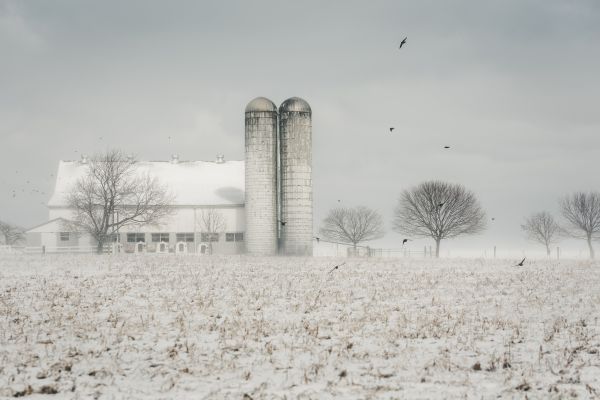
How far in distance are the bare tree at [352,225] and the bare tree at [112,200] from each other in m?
30.2

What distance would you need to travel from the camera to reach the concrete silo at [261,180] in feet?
160

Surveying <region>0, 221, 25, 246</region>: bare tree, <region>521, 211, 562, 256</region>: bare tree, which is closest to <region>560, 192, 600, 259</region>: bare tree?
<region>521, 211, 562, 256</region>: bare tree

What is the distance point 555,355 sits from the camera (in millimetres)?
10109

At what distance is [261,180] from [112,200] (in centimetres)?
1188

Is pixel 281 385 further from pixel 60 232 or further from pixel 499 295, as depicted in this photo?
pixel 60 232

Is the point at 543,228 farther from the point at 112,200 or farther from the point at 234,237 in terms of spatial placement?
the point at 112,200

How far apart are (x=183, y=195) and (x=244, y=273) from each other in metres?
34.7

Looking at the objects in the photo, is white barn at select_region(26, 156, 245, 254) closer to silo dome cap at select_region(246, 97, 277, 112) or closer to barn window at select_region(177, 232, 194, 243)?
barn window at select_region(177, 232, 194, 243)

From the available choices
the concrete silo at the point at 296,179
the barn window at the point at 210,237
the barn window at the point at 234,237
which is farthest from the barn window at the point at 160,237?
the concrete silo at the point at 296,179

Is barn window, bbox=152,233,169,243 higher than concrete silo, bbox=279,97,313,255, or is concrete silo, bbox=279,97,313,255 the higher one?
concrete silo, bbox=279,97,313,255

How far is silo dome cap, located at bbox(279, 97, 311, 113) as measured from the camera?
161ft

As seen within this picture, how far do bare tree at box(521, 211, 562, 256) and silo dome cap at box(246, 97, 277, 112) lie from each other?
42088 mm

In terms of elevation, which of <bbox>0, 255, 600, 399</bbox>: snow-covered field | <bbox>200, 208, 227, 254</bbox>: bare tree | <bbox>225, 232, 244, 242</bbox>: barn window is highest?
<bbox>200, 208, 227, 254</bbox>: bare tree

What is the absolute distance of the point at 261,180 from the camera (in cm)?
4869
